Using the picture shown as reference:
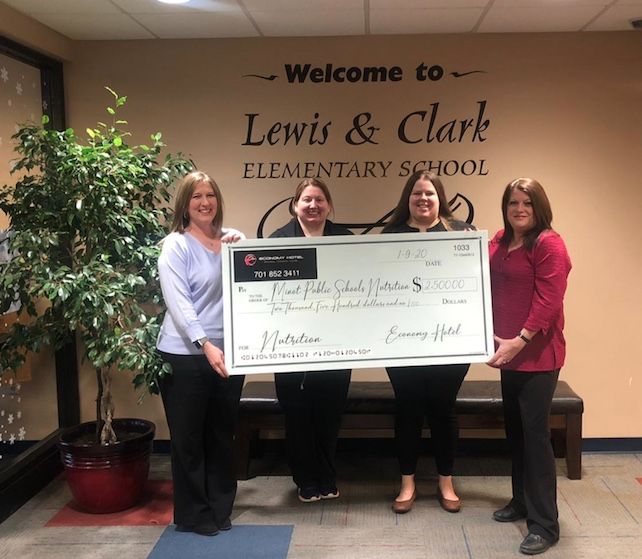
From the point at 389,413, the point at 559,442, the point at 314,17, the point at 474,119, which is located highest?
the point at 314,17

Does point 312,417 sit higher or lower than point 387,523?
higher

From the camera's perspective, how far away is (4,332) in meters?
3.11

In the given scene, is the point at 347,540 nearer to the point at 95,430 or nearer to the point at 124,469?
the point at 124,469

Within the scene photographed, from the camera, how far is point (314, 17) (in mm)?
3191

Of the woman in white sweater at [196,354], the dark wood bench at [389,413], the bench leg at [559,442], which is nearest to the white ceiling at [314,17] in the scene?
the woman in white sweater at [196,354]

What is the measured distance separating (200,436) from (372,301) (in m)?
0.92

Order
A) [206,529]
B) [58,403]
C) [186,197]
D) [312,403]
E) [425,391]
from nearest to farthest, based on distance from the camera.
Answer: [186,197] → [206,529] → [425,391] → [312,403] → [58,403]

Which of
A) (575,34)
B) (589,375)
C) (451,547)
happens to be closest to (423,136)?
(575,34)

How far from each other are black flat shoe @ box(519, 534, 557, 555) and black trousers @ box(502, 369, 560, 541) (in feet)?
0.07

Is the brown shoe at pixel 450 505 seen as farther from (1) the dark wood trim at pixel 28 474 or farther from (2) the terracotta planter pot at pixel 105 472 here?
(1) the dark wood trim at pixel 28 474

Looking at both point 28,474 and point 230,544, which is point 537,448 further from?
point 28,474

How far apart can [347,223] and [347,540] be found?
1.73 m

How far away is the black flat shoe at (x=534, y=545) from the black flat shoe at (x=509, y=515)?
24 cm

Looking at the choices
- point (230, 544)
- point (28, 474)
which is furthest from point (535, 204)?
point (28, 474)
